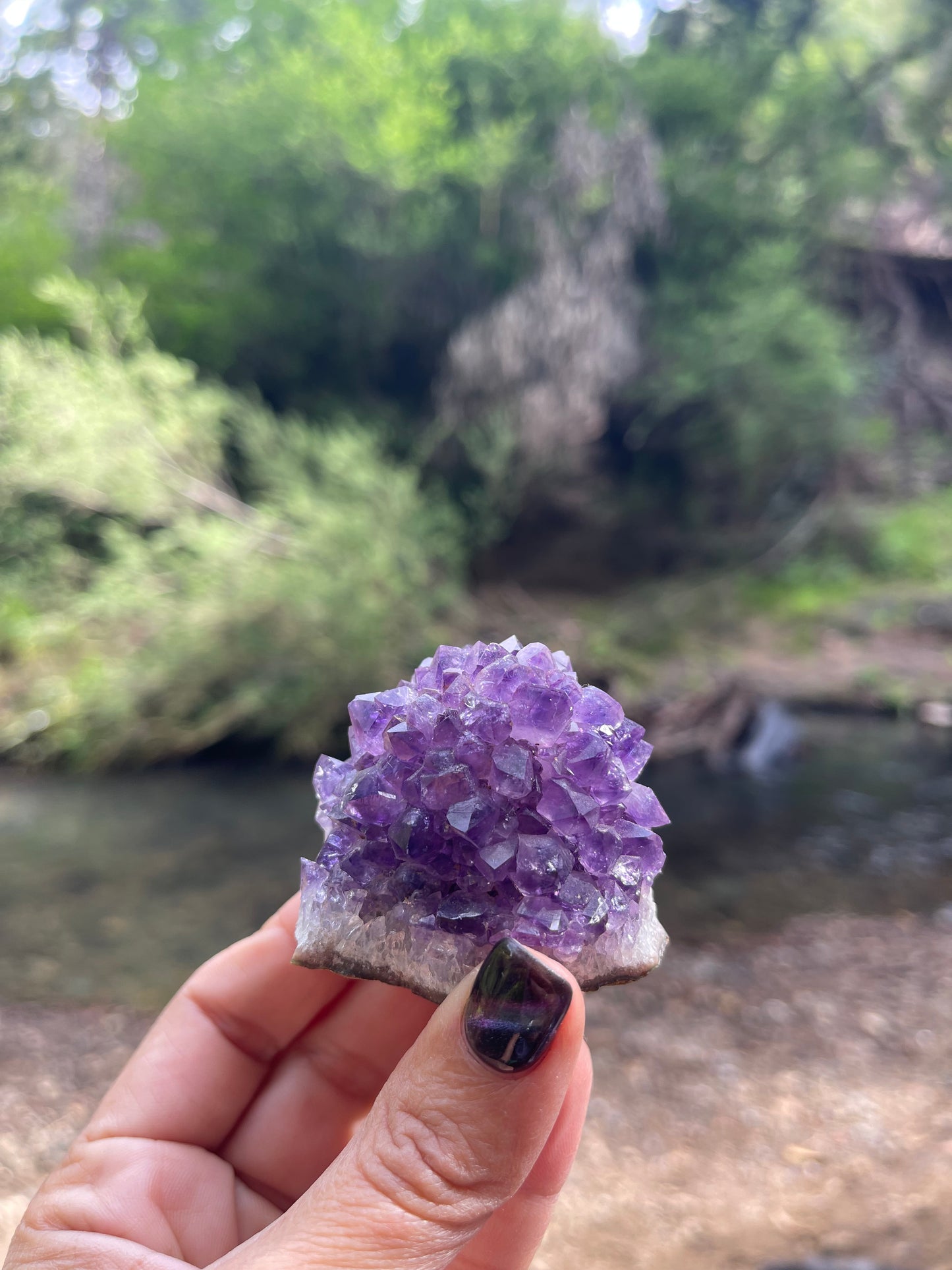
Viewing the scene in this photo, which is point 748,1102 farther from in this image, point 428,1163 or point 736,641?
point 736,641

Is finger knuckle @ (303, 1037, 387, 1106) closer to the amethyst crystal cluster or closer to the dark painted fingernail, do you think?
→ the amethyst crystal cluster

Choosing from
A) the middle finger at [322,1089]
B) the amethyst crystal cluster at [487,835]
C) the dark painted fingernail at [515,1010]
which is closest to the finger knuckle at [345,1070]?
the middle finger at [322,1089]

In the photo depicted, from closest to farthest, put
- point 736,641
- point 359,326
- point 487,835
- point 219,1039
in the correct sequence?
point 487,835
point 219,1039
point 736,641
point 359,326

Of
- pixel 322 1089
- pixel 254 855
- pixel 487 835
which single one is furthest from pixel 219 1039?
pixel 254 855

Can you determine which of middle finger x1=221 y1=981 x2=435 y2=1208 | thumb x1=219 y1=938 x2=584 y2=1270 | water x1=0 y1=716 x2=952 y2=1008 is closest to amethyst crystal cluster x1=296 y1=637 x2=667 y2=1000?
thumb x1=219 y1=938 x2=584 y2=1270

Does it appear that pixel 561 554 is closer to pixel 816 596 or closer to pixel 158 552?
pixel 816 596

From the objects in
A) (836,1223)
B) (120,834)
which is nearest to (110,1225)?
(836,1223)
